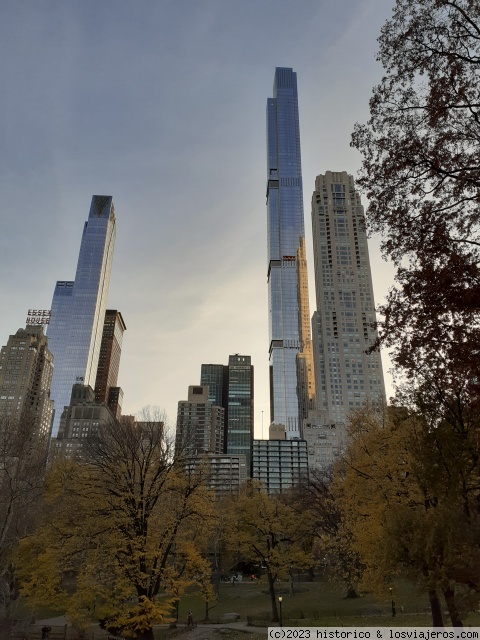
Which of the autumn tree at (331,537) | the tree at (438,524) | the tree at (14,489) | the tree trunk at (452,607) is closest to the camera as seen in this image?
the tree at (438,524)

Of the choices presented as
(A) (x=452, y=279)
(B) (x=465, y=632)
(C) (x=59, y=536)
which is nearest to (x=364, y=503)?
(B) (x=465, y=632)

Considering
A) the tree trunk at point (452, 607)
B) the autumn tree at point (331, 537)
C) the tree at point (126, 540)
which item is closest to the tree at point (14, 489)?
the tree at point (126, 540)

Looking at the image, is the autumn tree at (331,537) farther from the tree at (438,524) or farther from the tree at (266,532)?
the tree at (438,524)

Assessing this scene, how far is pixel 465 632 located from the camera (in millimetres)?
17141

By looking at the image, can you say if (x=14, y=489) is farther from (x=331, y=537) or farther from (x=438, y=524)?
(x=331, y=537)

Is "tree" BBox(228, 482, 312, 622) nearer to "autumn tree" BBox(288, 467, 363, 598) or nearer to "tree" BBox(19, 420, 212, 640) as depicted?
"autumn tree" BBox(288, 467, 363, 598)

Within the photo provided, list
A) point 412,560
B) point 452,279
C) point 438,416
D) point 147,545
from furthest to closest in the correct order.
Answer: point 147,545 → point 438,416 → point 412,560 → point 452,279

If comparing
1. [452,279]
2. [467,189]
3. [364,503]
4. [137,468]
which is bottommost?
[364,503]

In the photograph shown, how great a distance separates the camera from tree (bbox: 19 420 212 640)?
20.6m

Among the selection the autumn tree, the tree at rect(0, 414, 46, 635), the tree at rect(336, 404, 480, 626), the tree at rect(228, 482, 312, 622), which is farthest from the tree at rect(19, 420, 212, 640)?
the tree at rect(228, 482, 312, 622)

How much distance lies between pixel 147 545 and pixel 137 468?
5390mm

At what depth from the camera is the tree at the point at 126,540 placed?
20.6m

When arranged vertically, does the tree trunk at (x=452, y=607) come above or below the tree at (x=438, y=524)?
below

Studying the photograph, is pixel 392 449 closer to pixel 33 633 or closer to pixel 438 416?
pixel 438 416
